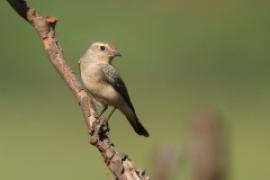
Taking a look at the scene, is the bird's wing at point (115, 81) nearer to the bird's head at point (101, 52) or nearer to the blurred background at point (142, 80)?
the bird's head at point (101, 52)

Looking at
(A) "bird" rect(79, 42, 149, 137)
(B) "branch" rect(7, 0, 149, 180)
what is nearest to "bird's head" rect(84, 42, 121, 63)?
(A) "bird" rect(79, 42, 149, 137)

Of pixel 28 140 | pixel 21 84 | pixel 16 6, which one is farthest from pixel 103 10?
pixel 16 6

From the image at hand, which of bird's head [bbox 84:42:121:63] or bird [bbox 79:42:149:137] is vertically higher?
bird's head [bbox 84:42:121:63]

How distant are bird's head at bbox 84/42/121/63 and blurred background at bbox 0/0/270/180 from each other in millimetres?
6889

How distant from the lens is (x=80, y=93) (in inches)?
141

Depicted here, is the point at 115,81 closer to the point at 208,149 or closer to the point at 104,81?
the point at 104,81

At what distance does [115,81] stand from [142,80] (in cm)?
1349

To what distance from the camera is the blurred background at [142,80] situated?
16.2 m

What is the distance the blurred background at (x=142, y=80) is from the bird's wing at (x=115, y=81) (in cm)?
697

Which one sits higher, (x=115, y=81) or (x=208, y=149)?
(x=115, y=81)

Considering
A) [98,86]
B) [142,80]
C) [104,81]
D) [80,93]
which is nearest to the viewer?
[80,93]

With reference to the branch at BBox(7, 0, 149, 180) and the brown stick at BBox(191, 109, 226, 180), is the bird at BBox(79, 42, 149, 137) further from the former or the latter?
the branch at BBox(7, 0, 149, 180)

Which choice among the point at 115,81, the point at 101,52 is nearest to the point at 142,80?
the point at 101,52

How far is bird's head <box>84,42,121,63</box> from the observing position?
24.2 ft
